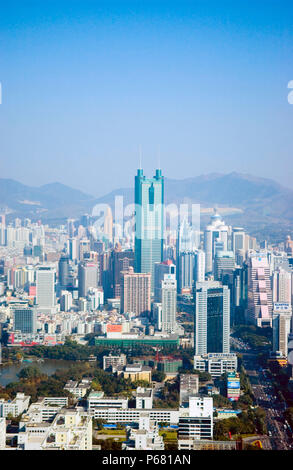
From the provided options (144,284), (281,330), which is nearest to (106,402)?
(281,330)

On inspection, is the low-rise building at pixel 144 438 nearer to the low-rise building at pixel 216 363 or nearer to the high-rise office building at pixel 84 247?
the low-rise building at pixel 216 363

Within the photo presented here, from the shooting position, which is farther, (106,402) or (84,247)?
A: (84,247)

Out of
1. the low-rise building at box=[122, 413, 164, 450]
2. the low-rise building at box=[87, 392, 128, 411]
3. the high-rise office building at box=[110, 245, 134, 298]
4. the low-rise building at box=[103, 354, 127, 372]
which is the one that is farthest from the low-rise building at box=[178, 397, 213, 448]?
the high-rise office building at box=[110, 245, 134, 298]

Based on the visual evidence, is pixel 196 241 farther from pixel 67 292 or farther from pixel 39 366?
pixel 39 366

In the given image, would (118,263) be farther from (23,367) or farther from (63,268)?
(23,367)
